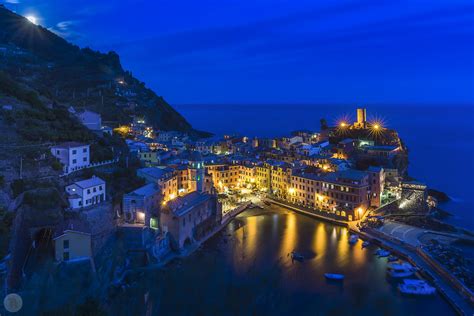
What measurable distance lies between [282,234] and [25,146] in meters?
14.5

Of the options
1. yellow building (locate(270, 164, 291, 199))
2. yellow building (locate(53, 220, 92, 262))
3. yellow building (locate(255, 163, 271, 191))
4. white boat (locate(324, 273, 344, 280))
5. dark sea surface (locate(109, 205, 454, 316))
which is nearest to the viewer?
dark sea surface (locate(109, 205, 454, 316))

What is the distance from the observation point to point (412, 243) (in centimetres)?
2081

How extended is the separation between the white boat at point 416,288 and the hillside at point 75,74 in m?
31.7

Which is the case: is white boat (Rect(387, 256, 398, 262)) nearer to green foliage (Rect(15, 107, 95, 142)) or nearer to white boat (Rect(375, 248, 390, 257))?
white boat (Rect(375, 248, 390, 257))

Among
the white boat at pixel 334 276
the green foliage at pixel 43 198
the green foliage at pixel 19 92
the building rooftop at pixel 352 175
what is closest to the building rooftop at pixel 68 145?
the green foliage at pixel 43 198

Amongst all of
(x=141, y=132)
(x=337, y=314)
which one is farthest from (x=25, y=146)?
→ (x=141, y=132)

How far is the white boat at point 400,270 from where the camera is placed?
58.2 feet

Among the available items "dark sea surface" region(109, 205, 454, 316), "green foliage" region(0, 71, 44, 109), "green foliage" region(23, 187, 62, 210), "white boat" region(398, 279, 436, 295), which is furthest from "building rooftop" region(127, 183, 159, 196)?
"white boat" region(398, 279, 436, 295)

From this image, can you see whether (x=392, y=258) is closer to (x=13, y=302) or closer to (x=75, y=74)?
(x=13, y=302)

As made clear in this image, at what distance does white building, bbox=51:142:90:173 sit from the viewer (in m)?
19.8

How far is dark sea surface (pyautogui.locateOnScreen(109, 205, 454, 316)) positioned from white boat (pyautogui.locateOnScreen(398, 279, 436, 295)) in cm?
24

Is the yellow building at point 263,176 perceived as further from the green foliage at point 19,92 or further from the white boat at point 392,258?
the green foliage at point 19,92

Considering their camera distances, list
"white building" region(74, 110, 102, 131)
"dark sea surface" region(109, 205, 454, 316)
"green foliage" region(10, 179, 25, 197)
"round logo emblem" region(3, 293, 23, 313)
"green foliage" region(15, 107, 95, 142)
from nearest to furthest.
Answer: "round logo emblem" region(3, 293, 23, 313) < "dark sea surface" region(109, 205, 454, 316) < "green foliage" region(10, 179, 25, 197) < "green foliage" region(15, 107, 95, 142) < "white building" region(74, 110, 102, 131)

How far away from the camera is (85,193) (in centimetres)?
1827
